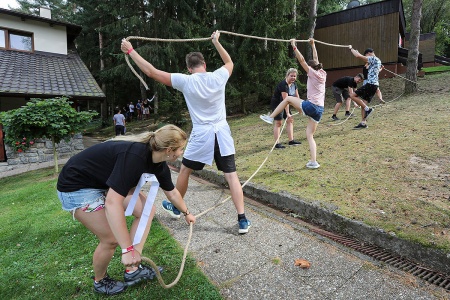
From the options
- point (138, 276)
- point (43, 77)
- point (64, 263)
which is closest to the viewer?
point (138, 276)

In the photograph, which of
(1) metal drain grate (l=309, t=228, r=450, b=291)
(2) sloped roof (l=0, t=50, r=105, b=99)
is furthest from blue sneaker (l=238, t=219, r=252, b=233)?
(2) sloped roof (l=0, t=50, r=105, b=99)

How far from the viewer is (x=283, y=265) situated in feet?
8.52

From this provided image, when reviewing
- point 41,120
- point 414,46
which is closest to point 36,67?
point 41,120

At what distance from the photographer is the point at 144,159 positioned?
213cm

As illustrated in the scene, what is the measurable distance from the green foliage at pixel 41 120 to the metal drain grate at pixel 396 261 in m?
8.61

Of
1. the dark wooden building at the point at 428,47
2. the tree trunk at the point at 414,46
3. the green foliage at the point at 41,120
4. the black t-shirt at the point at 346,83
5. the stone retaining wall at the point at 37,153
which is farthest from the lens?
the dark wooden building at the point at 428,47

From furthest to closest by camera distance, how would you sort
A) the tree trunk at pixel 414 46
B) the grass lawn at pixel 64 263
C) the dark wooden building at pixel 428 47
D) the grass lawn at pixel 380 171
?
1. the dark wooden building at pixel 428 47
2. the tree trunk at pixel 414 46
3. the grass lawn at pixel 380 171
4. the grass lawn at pixel 64 263

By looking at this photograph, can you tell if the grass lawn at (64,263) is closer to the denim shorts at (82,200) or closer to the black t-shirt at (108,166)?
the denim shorts at (82,200)

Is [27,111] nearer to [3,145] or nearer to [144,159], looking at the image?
[3,145]

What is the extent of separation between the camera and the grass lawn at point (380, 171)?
2.99 m

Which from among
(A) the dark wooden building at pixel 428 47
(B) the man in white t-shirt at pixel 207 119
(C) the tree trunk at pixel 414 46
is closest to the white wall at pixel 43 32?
(B) the man in white t-shirt at pixel 207 119

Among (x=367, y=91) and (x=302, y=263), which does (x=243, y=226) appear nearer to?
(x=302, y=263)

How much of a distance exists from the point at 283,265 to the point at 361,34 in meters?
18.1

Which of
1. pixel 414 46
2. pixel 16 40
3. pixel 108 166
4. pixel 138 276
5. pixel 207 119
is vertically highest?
pixel 16 40
